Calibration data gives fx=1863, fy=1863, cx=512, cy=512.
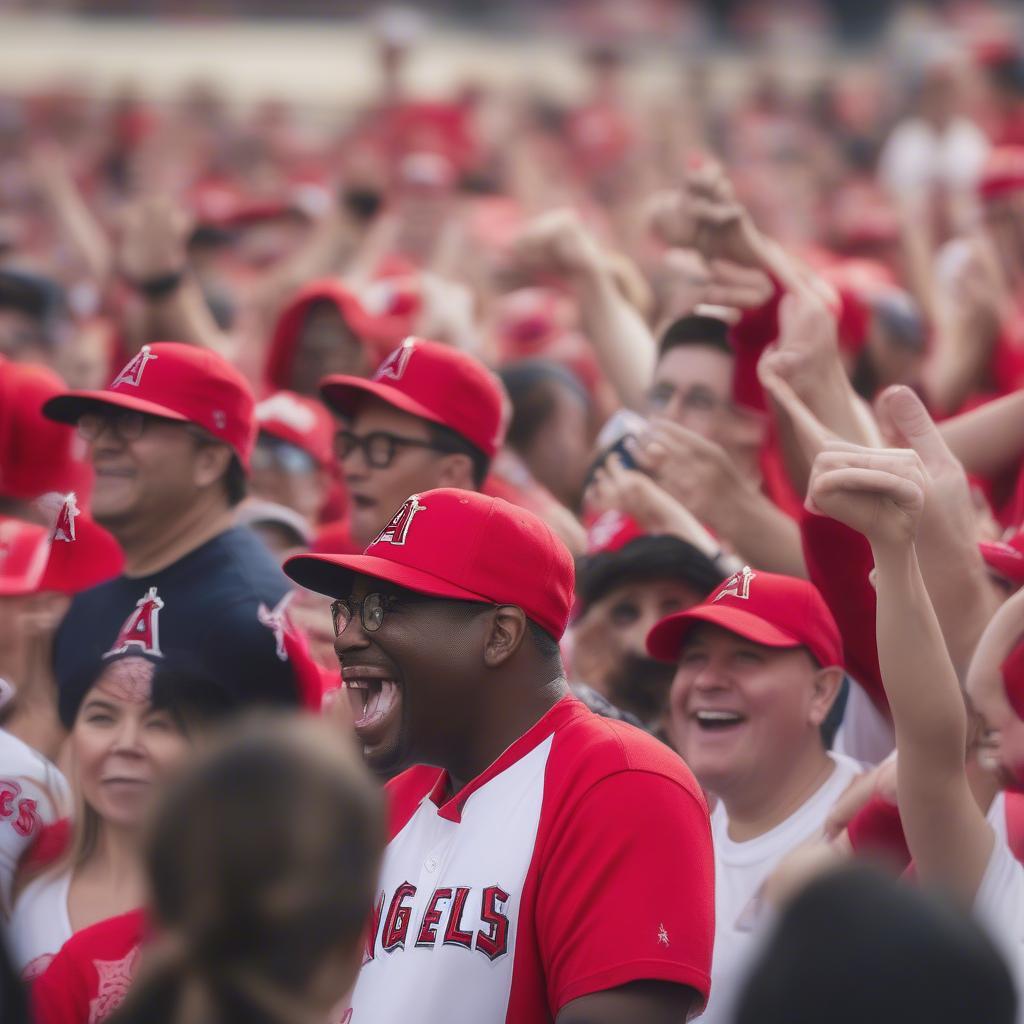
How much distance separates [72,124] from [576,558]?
9019 millimetres

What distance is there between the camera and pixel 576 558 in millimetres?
4906

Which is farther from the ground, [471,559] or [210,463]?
[210,463]

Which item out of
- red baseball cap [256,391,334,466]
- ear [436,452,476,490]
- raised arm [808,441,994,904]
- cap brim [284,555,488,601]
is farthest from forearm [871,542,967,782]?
red baseball cap [256,391,334,466]

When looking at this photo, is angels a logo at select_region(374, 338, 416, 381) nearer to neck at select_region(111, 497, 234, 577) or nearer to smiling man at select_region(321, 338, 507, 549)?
smiling man at select_region(321, 338, 507, 549)

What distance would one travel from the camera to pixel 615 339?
6031 mm

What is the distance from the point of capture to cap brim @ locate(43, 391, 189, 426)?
4.38 meters

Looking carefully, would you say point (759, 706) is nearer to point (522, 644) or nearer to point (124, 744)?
point (522, 644)

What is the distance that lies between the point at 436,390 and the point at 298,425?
1.15 metres

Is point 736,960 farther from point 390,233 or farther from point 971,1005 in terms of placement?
point 390,233

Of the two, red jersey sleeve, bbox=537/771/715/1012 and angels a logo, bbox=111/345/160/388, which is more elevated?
angels a logo, bbox=111/345/160/388

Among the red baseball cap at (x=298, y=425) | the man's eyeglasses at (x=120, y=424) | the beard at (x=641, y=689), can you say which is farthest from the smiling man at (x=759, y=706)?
the red baseball cap at (x=298, y=425)

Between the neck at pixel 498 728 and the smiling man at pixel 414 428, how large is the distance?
156 centimetres

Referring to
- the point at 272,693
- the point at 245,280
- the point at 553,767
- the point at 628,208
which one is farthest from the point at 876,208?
the point at 553,767

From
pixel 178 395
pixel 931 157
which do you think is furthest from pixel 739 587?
pixel 931 157
